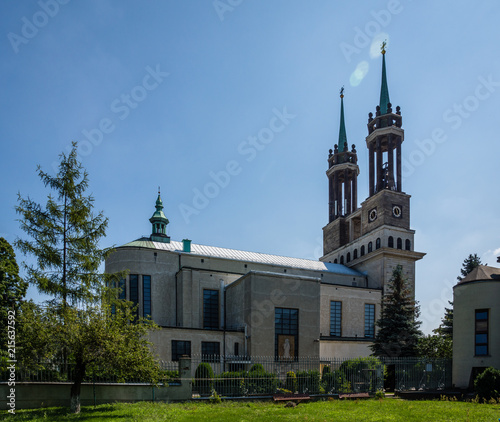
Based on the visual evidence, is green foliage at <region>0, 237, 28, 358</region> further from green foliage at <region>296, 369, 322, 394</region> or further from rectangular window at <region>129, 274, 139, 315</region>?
green foliage at <region>296, 369, 322, 394</region>

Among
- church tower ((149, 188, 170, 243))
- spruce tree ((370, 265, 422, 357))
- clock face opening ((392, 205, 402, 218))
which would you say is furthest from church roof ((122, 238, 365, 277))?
spruce tree ((370, 265, 422, 357))

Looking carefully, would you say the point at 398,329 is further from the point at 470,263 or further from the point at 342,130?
the point at 342,130

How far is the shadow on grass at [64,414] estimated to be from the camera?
12.4 meters

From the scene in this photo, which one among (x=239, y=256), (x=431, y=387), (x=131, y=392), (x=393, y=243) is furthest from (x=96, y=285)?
(x=393, y=243)

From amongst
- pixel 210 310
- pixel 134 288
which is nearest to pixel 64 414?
pixel 134 288

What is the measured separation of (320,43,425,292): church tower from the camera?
40844 mm

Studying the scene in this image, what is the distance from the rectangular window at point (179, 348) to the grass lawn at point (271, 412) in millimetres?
9258

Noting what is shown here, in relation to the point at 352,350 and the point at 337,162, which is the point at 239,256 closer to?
the point at 352,350

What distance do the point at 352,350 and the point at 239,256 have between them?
12.8m

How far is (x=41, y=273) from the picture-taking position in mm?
15875

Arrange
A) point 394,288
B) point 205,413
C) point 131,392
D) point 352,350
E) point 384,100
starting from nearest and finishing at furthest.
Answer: point 205,413 → point 131,392 → point 394,288 → point 352,350 → point 384,100

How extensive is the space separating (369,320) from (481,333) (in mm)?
17334

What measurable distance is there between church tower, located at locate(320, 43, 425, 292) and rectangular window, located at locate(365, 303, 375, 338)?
2808 millimetres

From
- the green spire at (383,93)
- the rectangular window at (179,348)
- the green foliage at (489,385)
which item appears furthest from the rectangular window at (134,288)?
the green spire at (383,93)
